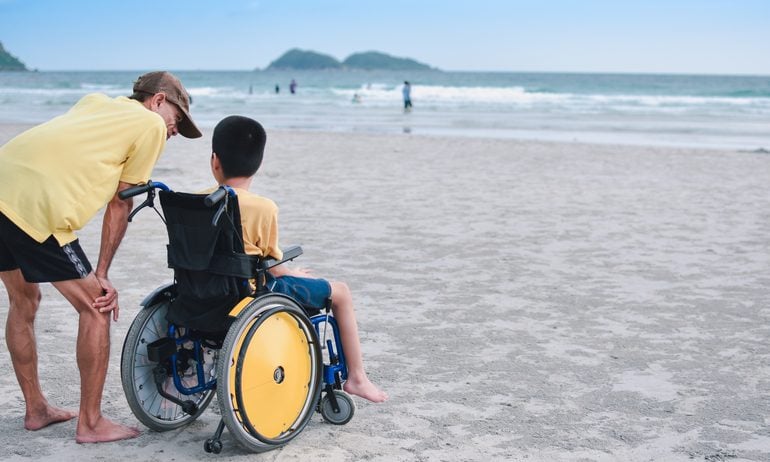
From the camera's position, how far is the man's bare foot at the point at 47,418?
11.8ft

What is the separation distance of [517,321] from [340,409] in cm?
196

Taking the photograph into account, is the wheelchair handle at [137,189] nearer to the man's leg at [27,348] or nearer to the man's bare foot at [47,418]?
the man's leg at [27,348]

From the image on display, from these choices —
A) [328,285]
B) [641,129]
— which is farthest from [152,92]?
[641,129]

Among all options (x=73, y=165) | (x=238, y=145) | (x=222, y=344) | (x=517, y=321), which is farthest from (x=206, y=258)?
(x=517, y=321)

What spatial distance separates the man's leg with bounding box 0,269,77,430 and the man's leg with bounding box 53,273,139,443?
0.89 ft

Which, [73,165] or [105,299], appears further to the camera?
[105,299]

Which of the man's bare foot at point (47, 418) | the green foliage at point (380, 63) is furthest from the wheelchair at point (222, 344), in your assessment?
the green foliage at point (380, 63)

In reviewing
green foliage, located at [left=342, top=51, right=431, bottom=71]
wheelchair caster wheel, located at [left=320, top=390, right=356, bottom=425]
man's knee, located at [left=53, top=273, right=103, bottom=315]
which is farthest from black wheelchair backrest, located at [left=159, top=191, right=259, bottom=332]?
green foliage, located at [left=342, top=51, right=431, bottom=71]

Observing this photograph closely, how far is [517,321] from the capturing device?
5.34 m

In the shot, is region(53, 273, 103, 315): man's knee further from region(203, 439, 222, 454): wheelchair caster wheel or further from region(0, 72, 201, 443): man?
region(203, 439, 222, 454): wheelchair caster wheel

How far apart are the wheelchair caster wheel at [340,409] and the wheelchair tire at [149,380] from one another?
489mm

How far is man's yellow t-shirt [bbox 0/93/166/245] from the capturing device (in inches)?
124

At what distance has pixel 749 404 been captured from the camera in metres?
4.00

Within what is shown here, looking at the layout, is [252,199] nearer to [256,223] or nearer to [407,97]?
[256,223]
